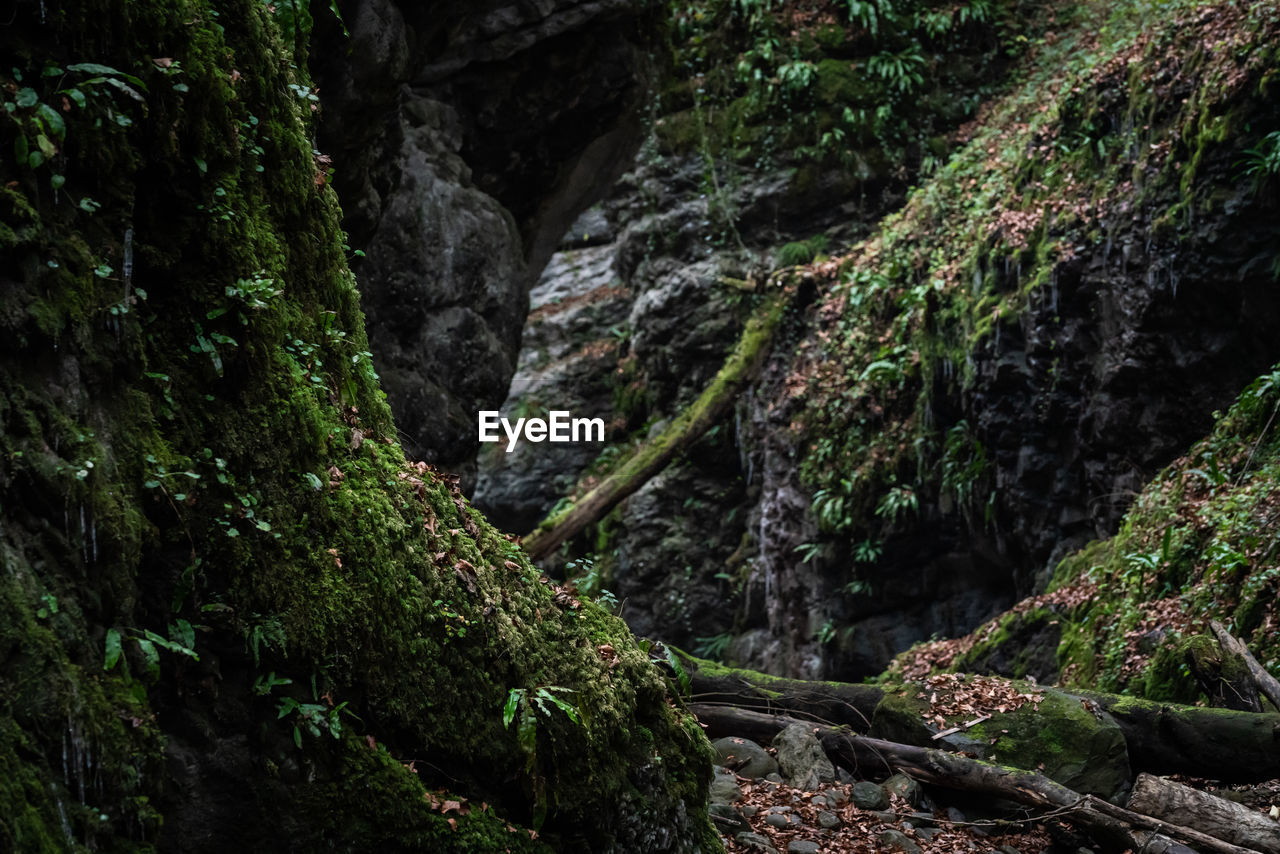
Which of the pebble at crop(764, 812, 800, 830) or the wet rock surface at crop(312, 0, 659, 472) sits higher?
the wet rock surface at crop(312, 0, 659, 472)

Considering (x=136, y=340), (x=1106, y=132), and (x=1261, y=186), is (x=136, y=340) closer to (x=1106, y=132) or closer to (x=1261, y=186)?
(x=1261, y=186)

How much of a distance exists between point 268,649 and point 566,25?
394 inches

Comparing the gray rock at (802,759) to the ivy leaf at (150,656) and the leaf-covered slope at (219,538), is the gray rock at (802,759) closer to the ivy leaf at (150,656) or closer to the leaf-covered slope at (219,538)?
the leaf-covered slope at (219,538)

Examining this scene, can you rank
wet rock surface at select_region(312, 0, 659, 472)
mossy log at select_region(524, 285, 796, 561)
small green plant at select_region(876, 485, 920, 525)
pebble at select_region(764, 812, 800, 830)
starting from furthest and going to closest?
mossy log at select_region(524, 285, 796, 561) < small green plant at select_region(876, 485, 920, 525) < wet rock surface at select_region(312, 0, 659, 472) < pebble at select_region(764, 812, 800, 830)

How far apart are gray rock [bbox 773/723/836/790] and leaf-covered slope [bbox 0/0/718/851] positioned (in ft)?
8.44

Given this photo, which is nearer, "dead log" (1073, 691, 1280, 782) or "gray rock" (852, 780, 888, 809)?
"dead log" (1073, 691, 1280, 782)

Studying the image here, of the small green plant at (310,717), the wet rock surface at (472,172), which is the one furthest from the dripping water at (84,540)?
the wet rock surface at (472,172)

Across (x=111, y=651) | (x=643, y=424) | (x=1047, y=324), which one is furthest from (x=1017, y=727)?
(x=643, y=424)

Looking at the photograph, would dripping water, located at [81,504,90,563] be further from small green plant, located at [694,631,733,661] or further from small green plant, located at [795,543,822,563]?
small green plant, located at [694,631,733,661]

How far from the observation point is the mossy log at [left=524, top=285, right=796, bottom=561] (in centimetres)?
1455

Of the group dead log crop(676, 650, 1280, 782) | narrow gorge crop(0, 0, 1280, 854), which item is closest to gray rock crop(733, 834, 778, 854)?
narrow gorge crop(0, 0, 1280, 854)

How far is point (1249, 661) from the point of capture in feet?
23.0

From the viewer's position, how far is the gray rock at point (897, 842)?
19.5ft

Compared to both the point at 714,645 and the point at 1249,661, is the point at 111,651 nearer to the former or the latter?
the point at 1249,661
